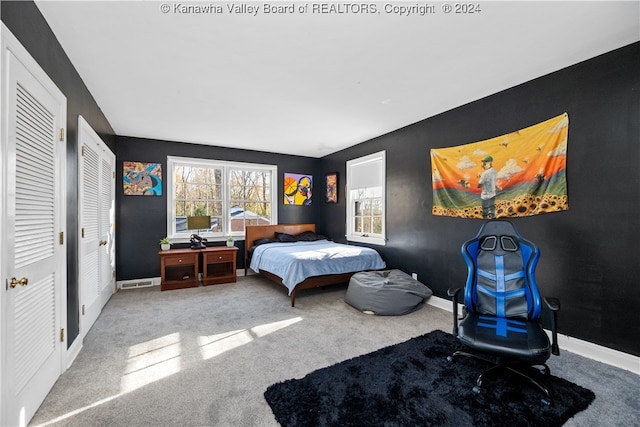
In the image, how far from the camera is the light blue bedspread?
3705mm

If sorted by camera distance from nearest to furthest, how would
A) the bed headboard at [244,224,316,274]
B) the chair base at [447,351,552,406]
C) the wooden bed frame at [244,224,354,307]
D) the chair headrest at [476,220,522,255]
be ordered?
the chair base at [447,351,552,406] < the chair headrest at [476,220,522,255] < the wooden bed frame at [244,224,354,307] < the bed headboard at [244,224,316,274]

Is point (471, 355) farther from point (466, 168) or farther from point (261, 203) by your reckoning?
point (261, 203)

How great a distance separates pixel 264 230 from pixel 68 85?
370 cm

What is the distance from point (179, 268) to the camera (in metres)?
4.88

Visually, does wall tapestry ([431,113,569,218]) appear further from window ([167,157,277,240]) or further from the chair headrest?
window ([167,157,277,240])

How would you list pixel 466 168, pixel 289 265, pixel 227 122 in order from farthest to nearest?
1. pixel 227 122
2. pixel 289 265
3. pixel 466 168

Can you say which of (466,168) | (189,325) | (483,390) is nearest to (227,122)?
(189,325)

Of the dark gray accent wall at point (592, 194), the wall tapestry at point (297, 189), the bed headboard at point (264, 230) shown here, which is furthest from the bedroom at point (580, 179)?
the wall tapestry at point (297, 189)

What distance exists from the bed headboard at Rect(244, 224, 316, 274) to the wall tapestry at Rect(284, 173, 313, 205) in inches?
21.5

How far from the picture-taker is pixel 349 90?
300 cm

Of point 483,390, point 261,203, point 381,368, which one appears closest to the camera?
point 483,390

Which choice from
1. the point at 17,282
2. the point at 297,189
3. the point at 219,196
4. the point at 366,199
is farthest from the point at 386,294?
the point at 219,196

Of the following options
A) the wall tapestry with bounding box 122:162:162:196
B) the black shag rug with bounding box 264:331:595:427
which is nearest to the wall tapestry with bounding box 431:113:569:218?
the black shag rug with bounding box 264:331:595:427

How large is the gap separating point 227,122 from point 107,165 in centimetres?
176
